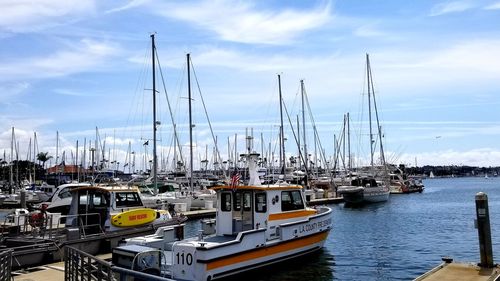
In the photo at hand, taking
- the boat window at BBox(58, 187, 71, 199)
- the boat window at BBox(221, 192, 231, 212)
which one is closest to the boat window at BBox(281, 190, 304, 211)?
the boat window at BBox(221, 192, 231, 212)

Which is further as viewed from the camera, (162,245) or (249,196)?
(249,196)

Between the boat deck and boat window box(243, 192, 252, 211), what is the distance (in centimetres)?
660

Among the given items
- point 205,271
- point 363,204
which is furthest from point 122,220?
point 363,204

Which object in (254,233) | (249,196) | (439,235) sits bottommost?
(439,235)

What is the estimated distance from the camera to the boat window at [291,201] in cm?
1723

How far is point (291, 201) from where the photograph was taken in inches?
697

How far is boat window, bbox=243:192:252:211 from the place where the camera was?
16484mm

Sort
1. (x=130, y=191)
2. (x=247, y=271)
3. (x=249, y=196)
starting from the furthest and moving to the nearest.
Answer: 1. (x=130, y=191)
2. (x=249, y=196)
3. (x=247, y=271)

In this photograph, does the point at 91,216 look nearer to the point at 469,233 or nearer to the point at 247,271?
the point at 247,271

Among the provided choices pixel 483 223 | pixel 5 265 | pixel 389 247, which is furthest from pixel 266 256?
pixel 389 247

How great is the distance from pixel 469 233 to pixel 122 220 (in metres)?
19.4

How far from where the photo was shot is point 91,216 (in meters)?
19.6

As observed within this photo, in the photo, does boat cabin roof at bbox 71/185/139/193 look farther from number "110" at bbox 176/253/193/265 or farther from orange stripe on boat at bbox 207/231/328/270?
orange stripe on boat at bbox 207/231/328/270

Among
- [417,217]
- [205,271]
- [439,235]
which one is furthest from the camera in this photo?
[417,217]
